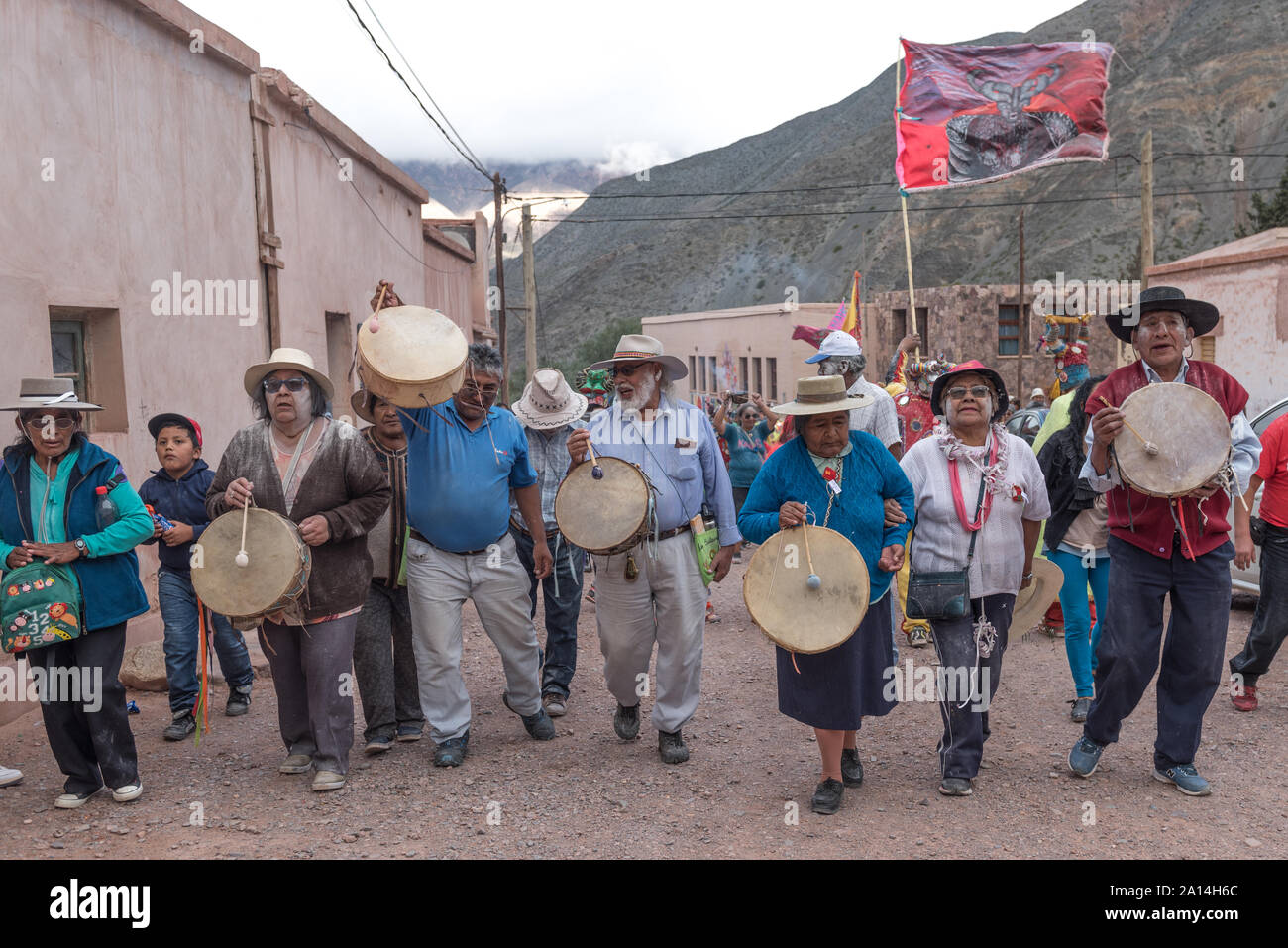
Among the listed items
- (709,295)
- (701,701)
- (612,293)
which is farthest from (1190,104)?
(701,701)

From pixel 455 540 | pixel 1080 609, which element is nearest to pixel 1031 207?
pixel 1080 609

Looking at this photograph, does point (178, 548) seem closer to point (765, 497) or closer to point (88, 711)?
point (88, 711)

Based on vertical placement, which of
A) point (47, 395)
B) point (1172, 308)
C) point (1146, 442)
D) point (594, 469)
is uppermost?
point (1172, 308)

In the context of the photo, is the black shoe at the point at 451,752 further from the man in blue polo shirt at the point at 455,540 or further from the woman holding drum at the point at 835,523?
the woman holding drum at the point at 835,523

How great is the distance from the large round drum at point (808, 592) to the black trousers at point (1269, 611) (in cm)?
295

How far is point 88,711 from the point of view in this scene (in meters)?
4.63

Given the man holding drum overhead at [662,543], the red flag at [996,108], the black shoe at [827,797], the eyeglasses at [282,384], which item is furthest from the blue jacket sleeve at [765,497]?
the red flag at [996,108]

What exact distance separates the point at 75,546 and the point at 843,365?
13.8ft

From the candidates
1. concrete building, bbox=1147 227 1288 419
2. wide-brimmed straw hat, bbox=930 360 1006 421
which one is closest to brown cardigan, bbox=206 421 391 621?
wide-brimmed straw hat, bbox=930 360 1006 421

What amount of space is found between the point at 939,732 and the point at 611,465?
226 centimetres

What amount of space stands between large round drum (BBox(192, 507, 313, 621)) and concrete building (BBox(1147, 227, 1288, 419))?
9800 millimetres

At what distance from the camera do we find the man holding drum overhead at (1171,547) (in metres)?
4.57

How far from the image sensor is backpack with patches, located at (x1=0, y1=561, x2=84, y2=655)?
4.46 meters

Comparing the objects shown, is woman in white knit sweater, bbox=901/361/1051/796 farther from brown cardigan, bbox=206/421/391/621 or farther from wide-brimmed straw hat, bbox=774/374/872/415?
brown cardigan, bbox=206/421/391/621
